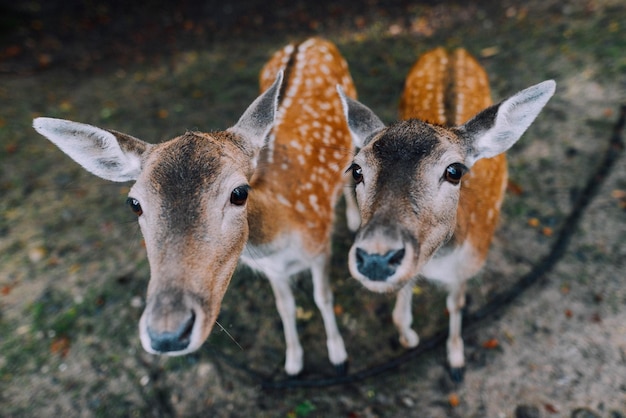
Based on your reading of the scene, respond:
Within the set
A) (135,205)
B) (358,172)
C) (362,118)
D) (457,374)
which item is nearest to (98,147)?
(135,205)

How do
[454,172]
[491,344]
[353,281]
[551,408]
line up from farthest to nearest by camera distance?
[353,281]
[491,344]
[551,408]
[454,172]

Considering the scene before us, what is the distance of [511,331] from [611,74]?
392 centimetres

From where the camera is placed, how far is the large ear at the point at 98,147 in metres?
2.44

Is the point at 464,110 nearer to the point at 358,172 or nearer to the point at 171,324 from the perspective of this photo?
the point at 358,172

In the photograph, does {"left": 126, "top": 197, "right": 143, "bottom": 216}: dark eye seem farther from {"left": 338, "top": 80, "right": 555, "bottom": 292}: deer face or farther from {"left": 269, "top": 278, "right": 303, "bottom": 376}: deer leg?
{"left": 269, "top": 278, "right": 303, "bottom": 376}: deer leg

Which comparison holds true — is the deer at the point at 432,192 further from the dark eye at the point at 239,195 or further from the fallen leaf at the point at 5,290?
the fallen leaf at the point at 5,290

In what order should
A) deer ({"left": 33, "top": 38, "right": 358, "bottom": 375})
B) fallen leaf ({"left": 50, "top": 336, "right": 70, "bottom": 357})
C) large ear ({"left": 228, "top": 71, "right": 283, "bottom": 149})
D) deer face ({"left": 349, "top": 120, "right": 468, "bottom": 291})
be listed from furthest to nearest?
fallen leaf ({"left": 50, "top": 336, "right": 70, "bottom": 357})
large ear ({"left": 228, "top": 71, "right": 283, "bottom": 149})
deer face ({"left": 349, "top": 120, "right": 468, "bottom": 291})
deer ({"left": 33, "top": 38, "right": 358, "bottom": 375})

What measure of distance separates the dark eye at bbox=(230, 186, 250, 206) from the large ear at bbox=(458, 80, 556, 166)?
4.60ft

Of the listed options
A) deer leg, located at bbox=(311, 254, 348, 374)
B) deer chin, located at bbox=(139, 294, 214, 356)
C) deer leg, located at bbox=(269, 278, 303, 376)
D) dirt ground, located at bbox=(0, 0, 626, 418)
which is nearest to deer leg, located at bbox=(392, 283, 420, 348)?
dirt ground, located at bbox=(0, 0, 626, 418)

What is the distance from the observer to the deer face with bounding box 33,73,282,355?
1.89m

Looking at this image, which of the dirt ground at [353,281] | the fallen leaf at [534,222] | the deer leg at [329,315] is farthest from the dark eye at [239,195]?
the fallen leaf at [534,222]

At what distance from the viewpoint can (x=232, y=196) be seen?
7.48ft

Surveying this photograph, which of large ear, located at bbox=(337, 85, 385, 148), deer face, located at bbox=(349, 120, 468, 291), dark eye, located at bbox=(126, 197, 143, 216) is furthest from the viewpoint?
large ear, located at bbox=(337, 85, 385, 148)

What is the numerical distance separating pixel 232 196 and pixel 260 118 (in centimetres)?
69
